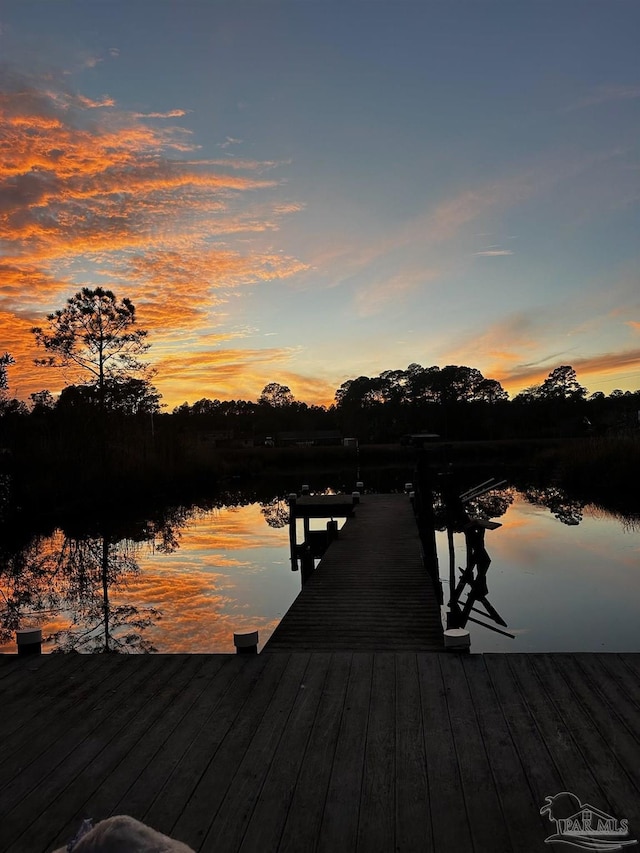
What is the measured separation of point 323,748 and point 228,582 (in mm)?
8874

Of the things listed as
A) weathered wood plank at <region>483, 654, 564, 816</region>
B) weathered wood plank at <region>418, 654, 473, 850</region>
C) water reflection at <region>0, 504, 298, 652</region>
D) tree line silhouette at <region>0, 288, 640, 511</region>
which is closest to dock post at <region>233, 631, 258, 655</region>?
weathered wood plank at <region>418, 654, 473, 850</region>

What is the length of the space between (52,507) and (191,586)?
963 cm

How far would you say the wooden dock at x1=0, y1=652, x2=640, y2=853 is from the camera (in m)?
2.41

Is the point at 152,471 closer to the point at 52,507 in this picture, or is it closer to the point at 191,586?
the point at 52,507

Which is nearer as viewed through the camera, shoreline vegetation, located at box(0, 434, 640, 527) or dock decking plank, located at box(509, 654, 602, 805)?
dock decking plank, located at box(509, 654, 602, 805)

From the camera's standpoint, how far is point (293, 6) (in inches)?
434

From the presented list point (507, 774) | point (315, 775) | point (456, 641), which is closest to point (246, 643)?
point (456, 641)

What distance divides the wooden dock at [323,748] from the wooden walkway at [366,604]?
6.04 ft

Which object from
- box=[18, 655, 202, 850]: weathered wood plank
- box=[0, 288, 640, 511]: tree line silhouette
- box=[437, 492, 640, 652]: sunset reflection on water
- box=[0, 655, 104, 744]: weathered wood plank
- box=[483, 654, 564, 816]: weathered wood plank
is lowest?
box=[437, 492, 640, 652]: sunset reflection on water

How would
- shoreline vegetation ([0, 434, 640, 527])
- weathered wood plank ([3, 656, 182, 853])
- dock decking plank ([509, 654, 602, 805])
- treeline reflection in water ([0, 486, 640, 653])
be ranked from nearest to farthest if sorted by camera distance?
1. weathered wood plank ([3, 656, 182, 853])
2. dock decking plank ([509, 654, 602, 805])
3. treeline reflection in water ([0, 486, 640, 653])
4. shoreline vegetation ([0, 434, 640, 527])

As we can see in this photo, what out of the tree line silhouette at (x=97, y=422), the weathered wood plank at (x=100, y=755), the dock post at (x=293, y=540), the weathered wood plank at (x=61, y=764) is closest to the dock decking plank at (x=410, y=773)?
the weathered wood plank at (x=100, y=755)

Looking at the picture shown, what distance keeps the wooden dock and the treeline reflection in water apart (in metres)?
3.79

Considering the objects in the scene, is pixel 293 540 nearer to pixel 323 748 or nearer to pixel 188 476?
pixel 323 748

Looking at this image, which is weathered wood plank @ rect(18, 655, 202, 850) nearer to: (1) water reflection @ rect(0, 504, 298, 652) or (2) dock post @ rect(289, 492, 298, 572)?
(1) water reflection @ rect(0, 504, 298, 652)
